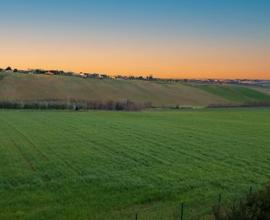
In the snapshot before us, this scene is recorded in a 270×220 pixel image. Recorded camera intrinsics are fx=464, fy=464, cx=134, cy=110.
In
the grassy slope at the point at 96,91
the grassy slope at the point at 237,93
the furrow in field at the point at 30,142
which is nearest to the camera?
the furrow in field at the point at 30,142

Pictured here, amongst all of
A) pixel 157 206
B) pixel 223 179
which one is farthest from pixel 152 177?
pixel 157 206

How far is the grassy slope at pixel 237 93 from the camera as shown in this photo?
152 m

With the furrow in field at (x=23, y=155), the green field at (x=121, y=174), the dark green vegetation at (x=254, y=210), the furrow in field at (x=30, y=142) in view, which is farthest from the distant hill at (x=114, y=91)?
the dark green vegetation at (x=254, y=210)

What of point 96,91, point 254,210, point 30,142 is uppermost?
point 96,91

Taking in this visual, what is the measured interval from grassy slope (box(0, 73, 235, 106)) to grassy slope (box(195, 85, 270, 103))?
5956 millimetres

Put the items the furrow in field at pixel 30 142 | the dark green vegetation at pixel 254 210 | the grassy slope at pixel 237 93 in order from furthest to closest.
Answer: the grassy slope at pixel 237 93
the furrow in field at pixel 30 142
the dark green vegetation at pixel 254 210

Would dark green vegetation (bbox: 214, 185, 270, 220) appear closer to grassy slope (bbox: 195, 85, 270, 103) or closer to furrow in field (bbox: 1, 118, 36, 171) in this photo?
furrow in field (bbox: 1, 118, 36, 171)

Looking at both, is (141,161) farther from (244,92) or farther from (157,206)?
(244,92)

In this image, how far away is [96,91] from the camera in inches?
5290

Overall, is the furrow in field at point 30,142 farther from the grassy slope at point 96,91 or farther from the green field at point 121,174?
the grassy slope at point 96,91

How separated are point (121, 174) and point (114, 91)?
113 metres

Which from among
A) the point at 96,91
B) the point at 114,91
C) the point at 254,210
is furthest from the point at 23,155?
the point at 114,91

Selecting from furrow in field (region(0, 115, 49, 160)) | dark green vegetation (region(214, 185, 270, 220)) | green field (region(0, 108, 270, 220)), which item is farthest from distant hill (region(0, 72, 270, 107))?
dark green vegetation (region(214, 185, 270, 220))

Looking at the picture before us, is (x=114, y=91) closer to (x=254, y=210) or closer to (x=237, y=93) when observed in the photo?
(x=237, y=93)
